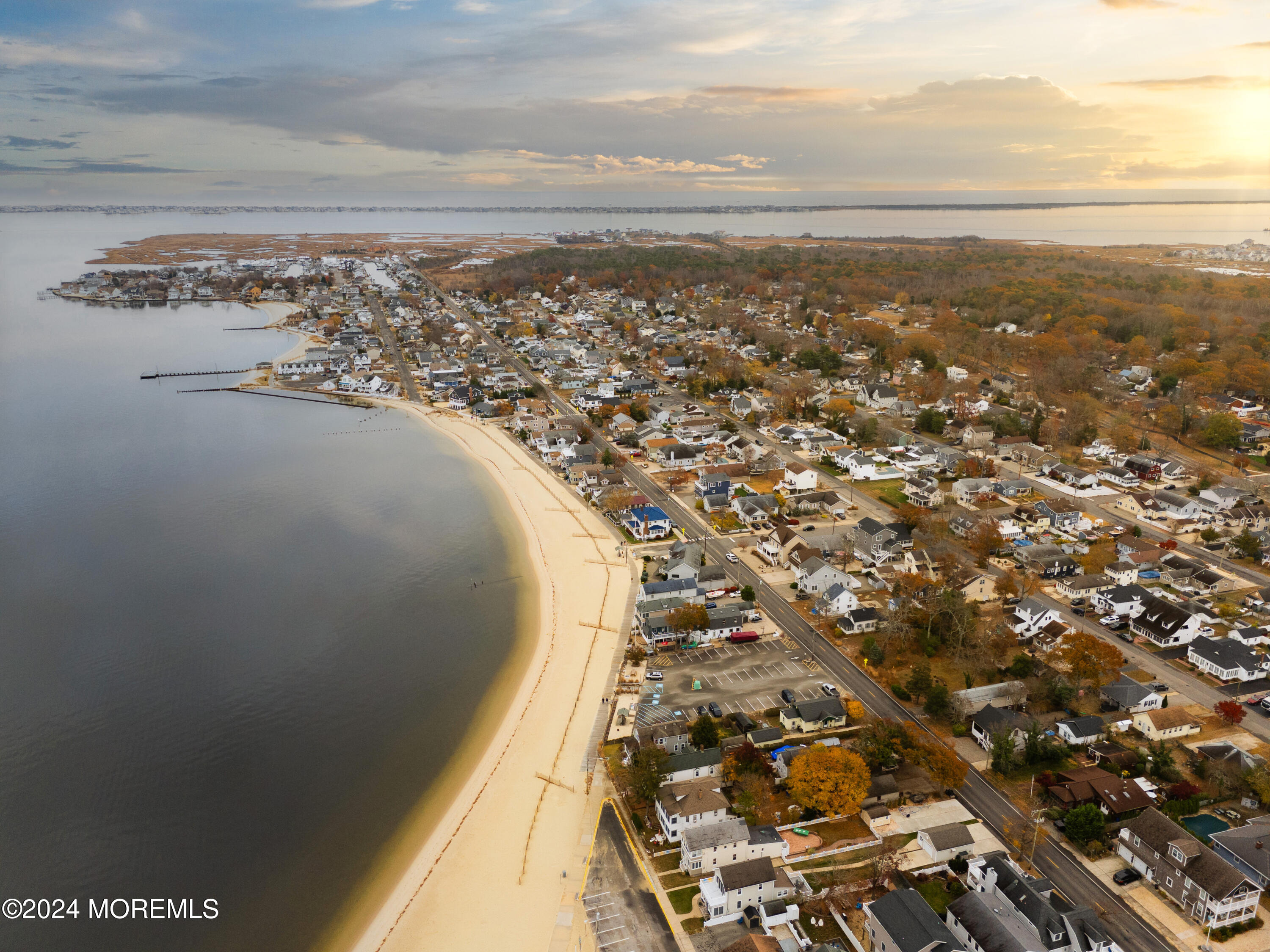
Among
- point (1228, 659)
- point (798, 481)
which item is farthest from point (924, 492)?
point (1228, 659)

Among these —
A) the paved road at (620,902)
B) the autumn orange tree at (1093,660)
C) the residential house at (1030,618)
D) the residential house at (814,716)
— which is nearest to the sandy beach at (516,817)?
the paved road at (620,902)

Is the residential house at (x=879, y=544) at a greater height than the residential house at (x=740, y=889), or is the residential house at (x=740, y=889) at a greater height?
the residential house at (x=879, y=544)

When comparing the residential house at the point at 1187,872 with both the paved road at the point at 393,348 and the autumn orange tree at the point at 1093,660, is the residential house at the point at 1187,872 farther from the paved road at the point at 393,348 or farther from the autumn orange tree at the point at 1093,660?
the paved road at the point at 393,348

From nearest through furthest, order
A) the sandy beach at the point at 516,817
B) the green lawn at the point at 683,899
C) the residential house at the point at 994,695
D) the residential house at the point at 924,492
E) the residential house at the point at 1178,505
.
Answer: the green lawn at the point at 683,899 → the sandy beach at the point at 516,817 → the residential house at the point at 994,695 → the residential house at the point at 1178,505 → the residential house at the point at 924,492

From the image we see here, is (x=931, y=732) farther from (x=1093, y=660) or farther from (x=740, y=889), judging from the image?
(x=740, y=889)

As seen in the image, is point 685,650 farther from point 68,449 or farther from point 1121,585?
point 68,449

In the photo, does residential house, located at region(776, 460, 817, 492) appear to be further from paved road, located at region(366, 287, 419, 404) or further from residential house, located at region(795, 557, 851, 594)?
paved road, located at region(366, 287, 419, 404)

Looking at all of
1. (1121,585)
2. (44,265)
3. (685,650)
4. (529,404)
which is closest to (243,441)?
(529,404)
